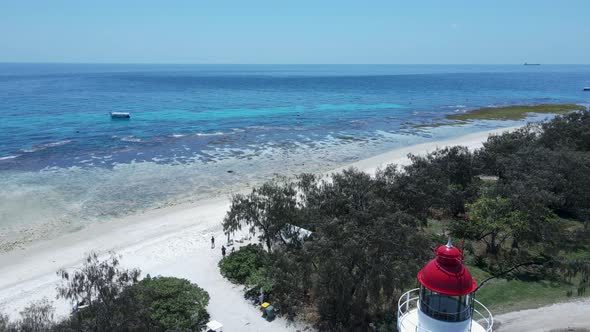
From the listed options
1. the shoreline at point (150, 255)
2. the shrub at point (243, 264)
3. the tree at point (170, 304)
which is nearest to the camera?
the tree at point (170, 304)

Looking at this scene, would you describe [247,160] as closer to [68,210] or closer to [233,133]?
[233,133]

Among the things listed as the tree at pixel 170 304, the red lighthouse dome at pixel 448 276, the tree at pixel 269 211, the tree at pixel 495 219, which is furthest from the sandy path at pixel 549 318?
the tree at pixel 170 304

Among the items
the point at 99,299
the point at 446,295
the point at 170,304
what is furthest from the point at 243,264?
the point at 446,295

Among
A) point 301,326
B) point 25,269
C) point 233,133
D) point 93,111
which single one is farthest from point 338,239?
point 93,111

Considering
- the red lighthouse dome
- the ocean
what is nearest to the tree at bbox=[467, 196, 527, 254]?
the red lighthouse dome

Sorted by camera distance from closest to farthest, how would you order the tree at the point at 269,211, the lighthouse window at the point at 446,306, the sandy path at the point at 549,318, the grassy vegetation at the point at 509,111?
the lighthouse window at the point at 446,306 < the sandy path at the point at 549,318 < the tree at the point at 269,211 < the grassy vegetation at the point at 509,111

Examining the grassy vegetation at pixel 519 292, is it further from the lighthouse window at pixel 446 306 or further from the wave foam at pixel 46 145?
the wave foam at pixel 46 145

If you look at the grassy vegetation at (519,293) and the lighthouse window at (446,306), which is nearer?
the lighthouse window at (446,306)

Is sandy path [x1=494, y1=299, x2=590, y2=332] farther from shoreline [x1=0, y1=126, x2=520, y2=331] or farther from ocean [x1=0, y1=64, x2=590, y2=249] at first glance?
ocean [x1=0, y1=64, x2=590, y2=249]
